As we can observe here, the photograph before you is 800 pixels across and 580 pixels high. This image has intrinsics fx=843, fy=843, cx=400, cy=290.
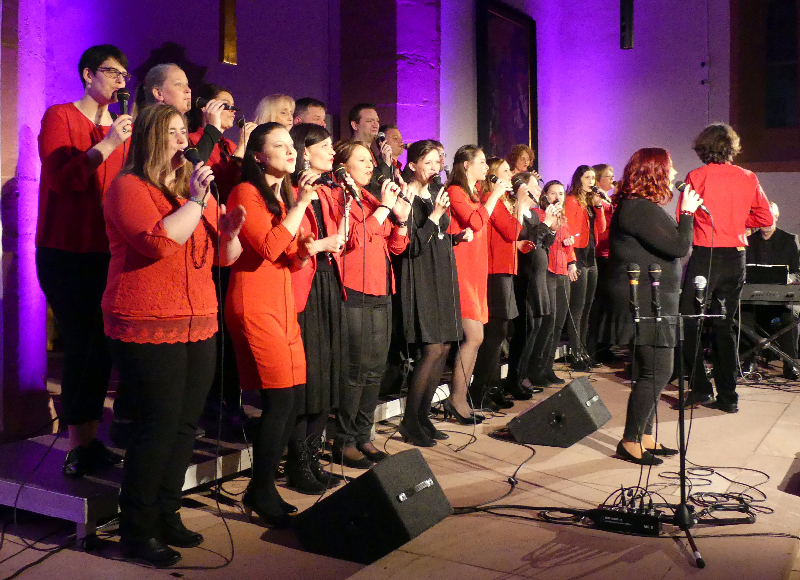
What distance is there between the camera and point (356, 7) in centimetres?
738

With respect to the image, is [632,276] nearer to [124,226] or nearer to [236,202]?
[236,202]

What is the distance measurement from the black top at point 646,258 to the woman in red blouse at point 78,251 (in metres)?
2.49

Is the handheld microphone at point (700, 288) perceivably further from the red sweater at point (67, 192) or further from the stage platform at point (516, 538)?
the red sweater at point (67, 192)

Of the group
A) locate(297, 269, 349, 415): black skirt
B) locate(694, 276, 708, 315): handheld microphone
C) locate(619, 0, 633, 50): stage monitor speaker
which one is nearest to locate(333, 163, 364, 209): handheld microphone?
locate(297, 269, 349, 415): black skirt

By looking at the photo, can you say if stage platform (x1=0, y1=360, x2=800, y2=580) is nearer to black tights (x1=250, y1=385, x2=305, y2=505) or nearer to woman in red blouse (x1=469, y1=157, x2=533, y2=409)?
black tights (x1=250, y1=385, x2=305, y2=505)

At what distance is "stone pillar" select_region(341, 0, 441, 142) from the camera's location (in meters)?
7.27

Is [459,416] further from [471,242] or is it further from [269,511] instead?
[269,511]

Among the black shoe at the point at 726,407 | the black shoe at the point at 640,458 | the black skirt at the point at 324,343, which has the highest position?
the black skirt at the point at 324,343

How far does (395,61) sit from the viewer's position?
727 cm

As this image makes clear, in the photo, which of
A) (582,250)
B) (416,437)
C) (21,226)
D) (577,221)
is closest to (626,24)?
(577,221)

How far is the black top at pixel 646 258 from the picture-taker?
425 cm

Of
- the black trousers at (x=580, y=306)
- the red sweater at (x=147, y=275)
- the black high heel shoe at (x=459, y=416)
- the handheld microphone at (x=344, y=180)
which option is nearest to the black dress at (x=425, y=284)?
the handheld microphone at (x=344, y=180)

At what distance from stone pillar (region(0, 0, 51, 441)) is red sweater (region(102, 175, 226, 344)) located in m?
1.46

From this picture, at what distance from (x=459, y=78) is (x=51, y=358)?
4713mm
